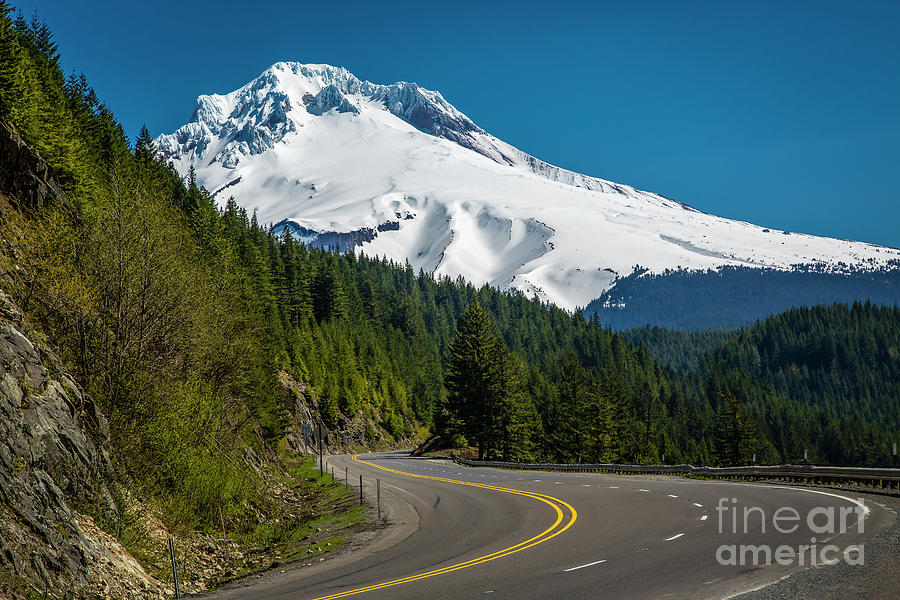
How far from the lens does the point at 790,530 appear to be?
51.5 feet

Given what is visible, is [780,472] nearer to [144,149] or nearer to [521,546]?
[521,546]

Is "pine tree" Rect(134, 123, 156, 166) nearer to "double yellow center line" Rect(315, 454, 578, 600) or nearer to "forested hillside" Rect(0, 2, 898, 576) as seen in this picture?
"forested hillside" Rect(0, 2, 898, 576)

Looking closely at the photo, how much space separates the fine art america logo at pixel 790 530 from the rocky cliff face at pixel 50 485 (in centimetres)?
1236

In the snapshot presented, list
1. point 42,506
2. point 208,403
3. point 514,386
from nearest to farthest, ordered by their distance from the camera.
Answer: point 42,506 < point 208,403 < point 514,386

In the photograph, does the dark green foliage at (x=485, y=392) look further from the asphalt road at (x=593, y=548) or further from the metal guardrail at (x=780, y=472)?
the asphalt road at (x=593, y=548)

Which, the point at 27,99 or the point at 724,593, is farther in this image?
the point at 27,99

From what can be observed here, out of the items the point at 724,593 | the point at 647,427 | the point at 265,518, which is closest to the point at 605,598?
the point at 724,593

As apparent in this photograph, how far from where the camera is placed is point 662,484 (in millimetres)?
30234

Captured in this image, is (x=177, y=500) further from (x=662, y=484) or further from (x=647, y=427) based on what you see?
(x=647, y=427)

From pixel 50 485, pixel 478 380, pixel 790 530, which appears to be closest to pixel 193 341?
pixel 50 485

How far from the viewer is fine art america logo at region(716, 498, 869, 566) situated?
506 inches

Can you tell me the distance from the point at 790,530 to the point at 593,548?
15.6 ft

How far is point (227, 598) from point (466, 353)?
50.4m

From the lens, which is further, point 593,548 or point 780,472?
point 780,472
